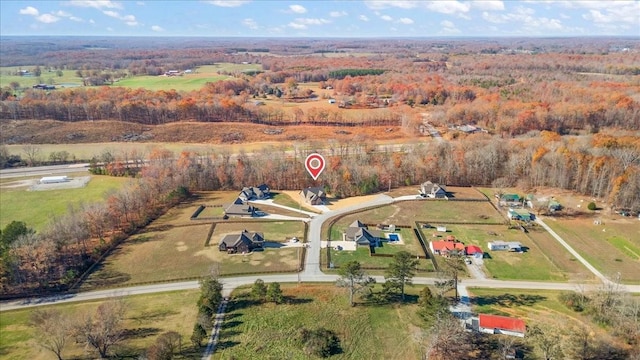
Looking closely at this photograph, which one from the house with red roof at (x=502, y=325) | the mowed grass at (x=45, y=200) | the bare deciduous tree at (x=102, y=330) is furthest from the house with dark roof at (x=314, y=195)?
the bare deciduous tree at (x=102, y=330)

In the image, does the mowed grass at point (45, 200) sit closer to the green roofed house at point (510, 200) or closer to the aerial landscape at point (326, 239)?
the aerial landscape at point (326, 239)

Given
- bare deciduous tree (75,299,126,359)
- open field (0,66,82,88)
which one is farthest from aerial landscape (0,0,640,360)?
open field (0,66,82,88)

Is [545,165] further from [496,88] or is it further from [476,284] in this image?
[496,88]

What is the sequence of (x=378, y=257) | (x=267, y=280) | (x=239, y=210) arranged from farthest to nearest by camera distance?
1. (x=239, y=210)
2. (x=378, y=257)
3. (x=267, y=280)

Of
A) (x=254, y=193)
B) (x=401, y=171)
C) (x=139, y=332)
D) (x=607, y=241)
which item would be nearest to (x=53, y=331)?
(x=139, y=332)

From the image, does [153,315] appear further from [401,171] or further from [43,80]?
[43,80]

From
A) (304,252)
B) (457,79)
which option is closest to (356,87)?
(457,79)
